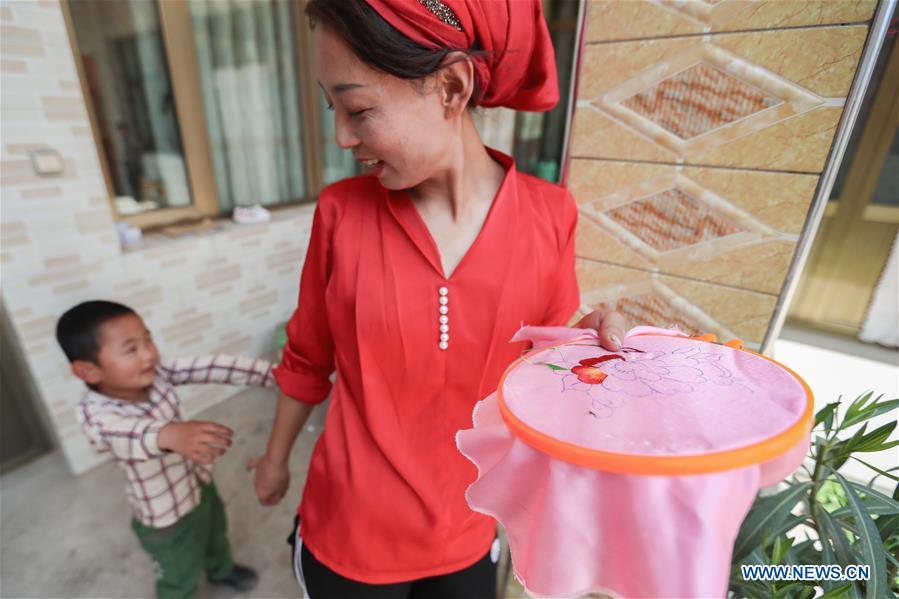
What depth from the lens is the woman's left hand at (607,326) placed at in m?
0.56

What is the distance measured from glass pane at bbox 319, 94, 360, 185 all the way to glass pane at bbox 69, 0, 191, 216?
0.88m

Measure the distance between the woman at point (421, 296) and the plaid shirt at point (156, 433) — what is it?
55 centimetres

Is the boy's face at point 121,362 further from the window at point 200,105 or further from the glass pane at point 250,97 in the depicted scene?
the glass pane at point 250,97

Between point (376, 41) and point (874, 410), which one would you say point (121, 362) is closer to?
point (376, 41)

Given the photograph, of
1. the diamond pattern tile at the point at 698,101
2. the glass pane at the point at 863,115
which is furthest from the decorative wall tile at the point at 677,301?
the diamond pattern tile at the point at 698,101

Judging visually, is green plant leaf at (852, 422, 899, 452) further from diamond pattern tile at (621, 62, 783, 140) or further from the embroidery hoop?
diamond pattern tile at (621, 62, 783, 140)

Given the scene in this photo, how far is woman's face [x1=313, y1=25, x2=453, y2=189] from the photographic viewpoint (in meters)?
0.53

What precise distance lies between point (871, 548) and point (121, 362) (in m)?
1.54

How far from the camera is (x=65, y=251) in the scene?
1.72 meters

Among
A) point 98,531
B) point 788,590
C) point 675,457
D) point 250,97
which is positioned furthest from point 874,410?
point 250,97

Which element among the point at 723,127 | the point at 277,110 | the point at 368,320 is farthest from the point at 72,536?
the point at 723,127

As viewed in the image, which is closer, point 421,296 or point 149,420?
point 421,296

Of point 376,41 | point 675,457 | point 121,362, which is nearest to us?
point 675,457

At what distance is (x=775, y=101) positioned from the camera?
1.04 metres
